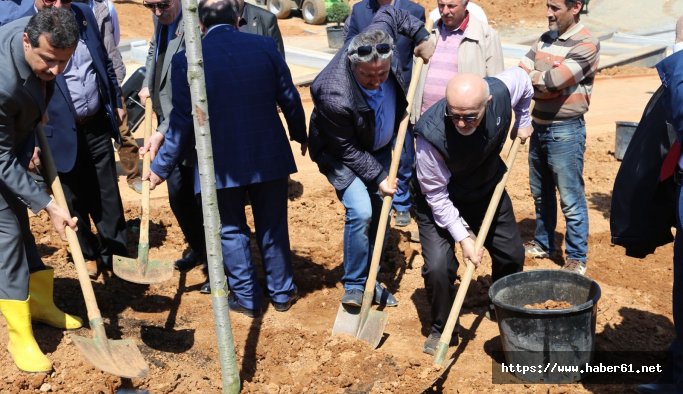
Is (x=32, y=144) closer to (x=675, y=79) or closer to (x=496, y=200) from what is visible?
(x=496, y=200)

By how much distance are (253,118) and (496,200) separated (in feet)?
5.05

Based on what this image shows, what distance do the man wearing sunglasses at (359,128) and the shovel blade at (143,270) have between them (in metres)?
1.22

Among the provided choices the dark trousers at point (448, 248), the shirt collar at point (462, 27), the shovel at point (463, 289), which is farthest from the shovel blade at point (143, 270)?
the shirt collar at point (462, 27)

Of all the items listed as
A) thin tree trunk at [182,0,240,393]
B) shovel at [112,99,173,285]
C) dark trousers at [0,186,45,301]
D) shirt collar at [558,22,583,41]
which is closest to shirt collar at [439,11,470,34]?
shirt collar at [558,22,583,41]

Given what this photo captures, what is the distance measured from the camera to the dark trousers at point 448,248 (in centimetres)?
514

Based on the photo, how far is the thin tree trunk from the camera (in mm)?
3936

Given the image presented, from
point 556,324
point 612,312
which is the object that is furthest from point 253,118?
point 612,312

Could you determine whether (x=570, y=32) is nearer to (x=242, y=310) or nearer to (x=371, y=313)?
(x=371, y=313)

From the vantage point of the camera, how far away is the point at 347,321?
212 inches

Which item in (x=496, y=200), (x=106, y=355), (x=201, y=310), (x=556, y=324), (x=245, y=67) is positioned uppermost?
(x=245, y=67)

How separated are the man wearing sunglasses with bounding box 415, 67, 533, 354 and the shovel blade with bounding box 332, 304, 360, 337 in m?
0.45

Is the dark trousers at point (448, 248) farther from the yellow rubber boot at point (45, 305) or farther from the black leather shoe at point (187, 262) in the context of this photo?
the yellow rubber boot at point (45, 305)

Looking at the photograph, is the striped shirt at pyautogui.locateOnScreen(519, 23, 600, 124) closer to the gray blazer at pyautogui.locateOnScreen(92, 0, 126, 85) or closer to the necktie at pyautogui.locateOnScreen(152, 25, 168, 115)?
the necktie at pyautogui.locateOnScreen(152, 25, 168, 115)

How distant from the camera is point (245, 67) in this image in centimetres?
523
